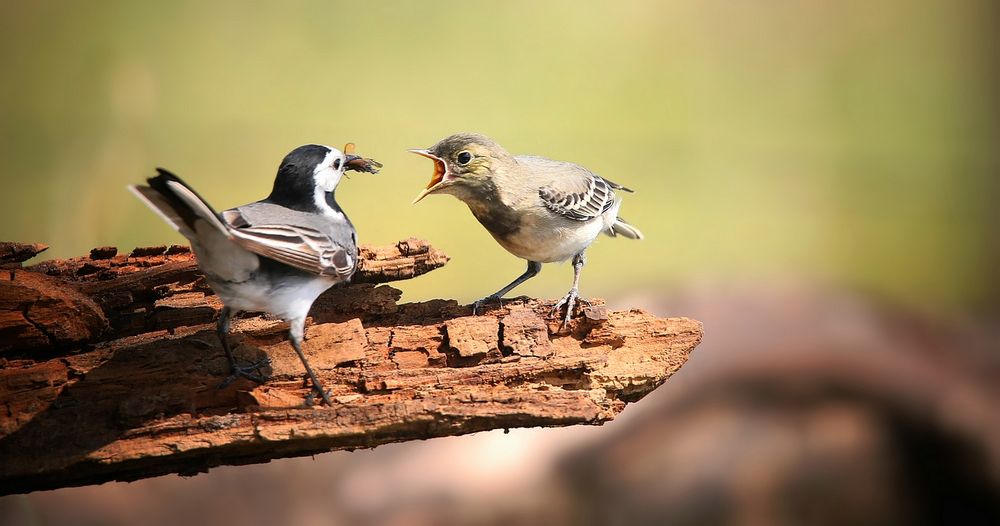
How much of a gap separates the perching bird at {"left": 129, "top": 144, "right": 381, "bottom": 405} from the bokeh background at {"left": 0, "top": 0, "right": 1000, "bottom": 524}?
192 centimetres

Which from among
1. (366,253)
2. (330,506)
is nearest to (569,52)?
(366,253)

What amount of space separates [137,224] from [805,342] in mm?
4922

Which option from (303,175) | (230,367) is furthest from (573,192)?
(230,367)

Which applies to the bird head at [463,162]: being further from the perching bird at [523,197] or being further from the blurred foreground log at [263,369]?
the blurred foreground log at [263,369]

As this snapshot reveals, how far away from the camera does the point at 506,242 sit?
14.0ft

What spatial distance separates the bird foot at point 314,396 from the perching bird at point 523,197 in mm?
981

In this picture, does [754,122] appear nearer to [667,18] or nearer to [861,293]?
[667,18]

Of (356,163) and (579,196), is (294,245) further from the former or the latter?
(579,196)

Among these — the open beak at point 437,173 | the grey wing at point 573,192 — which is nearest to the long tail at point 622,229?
the grey wing at point 573,192

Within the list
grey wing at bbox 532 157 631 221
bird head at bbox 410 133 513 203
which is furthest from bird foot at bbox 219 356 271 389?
grey wing at bbox 532 157 631 221

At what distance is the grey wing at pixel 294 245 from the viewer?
123 inches

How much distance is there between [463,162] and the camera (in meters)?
4.02

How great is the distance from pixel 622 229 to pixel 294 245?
2.43 metres

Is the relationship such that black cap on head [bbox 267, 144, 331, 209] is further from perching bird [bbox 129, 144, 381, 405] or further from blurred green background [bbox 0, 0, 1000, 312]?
blurred green background [bbox 0, 0, 1000, 312]
